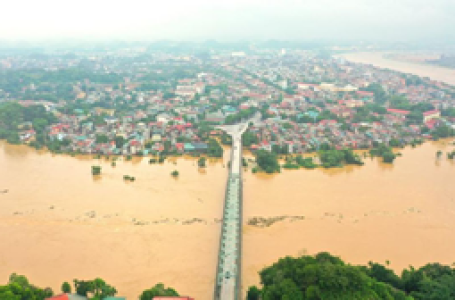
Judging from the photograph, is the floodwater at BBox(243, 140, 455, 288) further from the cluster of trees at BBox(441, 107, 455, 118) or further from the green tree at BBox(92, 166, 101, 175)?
the cluster of trees at BBox(441, 107, 455, 118)

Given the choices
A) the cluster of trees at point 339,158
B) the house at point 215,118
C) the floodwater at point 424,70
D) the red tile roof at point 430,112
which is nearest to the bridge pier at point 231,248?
the cluster of trees at point 339,158

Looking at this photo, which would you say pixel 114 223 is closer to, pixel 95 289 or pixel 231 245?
pixel 95 289

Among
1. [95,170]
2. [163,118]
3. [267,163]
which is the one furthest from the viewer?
[163,118]

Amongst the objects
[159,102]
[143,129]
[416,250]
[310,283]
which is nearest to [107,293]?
[310,283]

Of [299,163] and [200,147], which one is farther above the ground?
[200,147]

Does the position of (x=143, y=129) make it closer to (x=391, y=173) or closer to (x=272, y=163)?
(x=272, y=163)

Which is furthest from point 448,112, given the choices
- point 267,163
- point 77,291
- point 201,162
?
point 77,291

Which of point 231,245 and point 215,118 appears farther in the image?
point 215,118

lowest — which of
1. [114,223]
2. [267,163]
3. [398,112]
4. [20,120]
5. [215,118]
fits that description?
[114,223]
